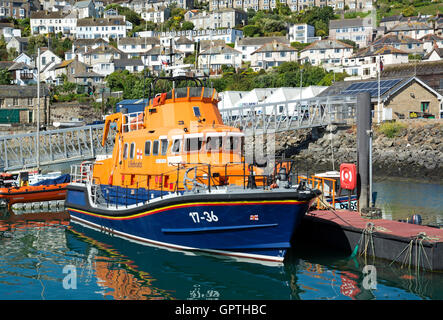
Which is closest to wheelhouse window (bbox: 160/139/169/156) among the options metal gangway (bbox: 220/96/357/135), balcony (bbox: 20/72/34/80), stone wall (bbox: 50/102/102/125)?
metal gangway (bbox: 220/96/357/135)

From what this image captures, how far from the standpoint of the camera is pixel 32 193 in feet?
89.1

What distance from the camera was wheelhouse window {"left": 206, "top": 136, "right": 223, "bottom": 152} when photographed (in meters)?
17.2

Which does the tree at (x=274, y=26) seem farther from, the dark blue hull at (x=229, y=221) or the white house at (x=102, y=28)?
the dark blue hull at (x=229, y=221)

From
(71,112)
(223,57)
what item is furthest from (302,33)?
(71,112)

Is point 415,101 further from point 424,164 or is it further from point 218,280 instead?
point 218,280

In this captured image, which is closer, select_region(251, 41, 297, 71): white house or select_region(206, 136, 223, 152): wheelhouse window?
select_region(206, 136, 223, 152): wheelhouse window

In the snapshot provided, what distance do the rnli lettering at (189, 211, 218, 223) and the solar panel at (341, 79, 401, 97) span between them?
33602 mm

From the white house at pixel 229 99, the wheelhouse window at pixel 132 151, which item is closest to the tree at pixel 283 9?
the white house at pixel 229 99

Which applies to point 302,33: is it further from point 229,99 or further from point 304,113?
point 304,113

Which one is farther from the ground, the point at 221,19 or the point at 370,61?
the point at 221,19

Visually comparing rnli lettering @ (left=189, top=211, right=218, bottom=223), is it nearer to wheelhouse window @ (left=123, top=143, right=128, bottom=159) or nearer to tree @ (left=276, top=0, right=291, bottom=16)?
wheelhouse window @ (left=123, top=143, right=128, bottom=159)

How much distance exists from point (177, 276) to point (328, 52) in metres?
77.9

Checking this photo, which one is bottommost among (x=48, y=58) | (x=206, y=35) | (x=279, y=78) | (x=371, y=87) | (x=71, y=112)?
(x=71, y=112)

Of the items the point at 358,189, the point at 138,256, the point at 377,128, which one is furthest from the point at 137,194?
the point at 377,128
